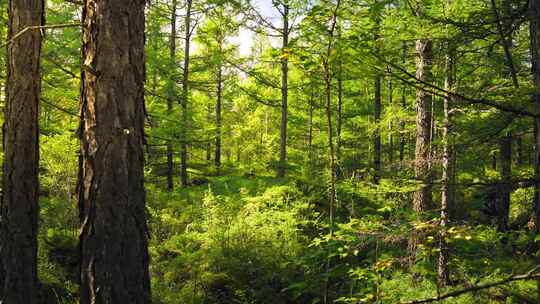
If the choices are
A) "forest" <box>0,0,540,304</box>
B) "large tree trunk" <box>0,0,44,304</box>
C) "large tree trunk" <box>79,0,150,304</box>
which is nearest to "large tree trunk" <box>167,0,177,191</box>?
"forest" <box>0,0,540,304</box>

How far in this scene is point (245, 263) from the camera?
7.75 metres

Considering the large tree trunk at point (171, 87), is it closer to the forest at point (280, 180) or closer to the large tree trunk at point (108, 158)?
the forest at point (280, 180)

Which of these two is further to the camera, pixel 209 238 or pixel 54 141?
pixel 54 141

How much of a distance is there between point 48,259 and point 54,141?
3.18 metres

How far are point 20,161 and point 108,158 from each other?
Result: 11.3ft

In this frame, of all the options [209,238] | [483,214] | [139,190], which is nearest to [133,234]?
[139,190]

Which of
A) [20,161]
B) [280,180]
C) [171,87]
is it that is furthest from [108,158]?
[171,87]

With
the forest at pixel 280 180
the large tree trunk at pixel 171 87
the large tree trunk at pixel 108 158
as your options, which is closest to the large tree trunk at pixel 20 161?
the forest at pixel 280 180

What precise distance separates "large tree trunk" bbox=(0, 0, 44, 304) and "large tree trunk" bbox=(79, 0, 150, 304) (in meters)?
3.20

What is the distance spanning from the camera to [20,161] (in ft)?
16.9

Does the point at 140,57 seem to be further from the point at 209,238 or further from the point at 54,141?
the point at 54,141

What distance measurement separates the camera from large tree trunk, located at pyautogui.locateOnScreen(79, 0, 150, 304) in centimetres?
257

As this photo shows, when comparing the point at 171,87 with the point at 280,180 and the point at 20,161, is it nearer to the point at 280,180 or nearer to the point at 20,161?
the point at 280,180

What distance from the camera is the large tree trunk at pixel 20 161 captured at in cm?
505
